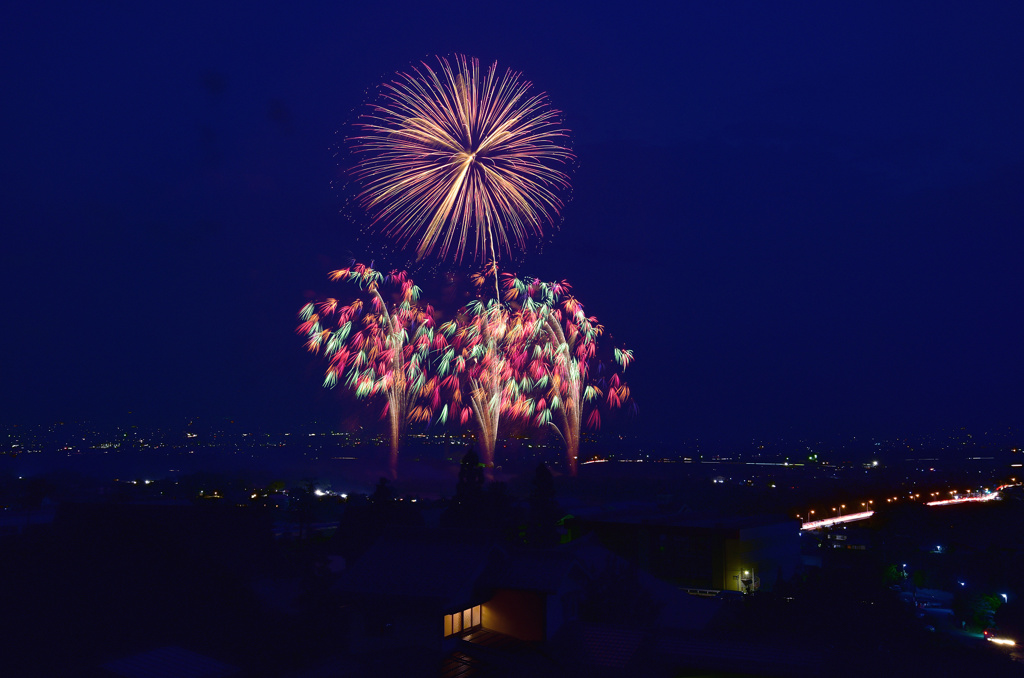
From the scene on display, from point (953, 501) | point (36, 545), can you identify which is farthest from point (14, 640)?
point (953, 501)

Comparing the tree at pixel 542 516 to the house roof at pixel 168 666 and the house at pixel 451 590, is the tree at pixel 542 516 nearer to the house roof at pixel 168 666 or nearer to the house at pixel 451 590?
the house at pixel 451 590

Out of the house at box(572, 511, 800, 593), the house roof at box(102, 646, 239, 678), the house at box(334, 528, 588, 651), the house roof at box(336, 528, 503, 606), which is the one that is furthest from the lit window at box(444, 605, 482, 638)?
the house at box(572, 511, 800, 593)

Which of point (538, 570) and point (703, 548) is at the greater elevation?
point (538, 570)

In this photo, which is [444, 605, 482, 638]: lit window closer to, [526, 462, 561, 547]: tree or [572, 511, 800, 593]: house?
[526, 462, 561, 547]: tree

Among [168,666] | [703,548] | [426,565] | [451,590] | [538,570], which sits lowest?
[703,548]

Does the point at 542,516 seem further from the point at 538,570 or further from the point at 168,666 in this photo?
the point at 168,666

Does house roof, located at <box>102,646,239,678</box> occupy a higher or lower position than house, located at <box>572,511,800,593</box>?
higher

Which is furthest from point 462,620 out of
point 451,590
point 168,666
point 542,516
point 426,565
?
point 542,516

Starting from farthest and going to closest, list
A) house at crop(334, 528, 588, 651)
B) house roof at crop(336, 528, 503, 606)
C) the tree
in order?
the tree < house roof at crop(336, 528, 503, 606) < house at crop(334, 528, 588, 651)
